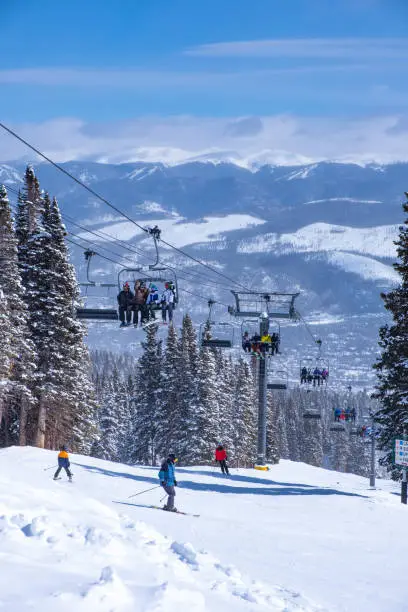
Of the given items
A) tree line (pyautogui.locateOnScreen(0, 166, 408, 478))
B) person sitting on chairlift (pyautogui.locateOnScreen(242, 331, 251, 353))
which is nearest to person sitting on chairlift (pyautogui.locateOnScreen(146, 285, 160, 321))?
tree line (pyautogui.locateOnScreen(0, 166, 408, 478))

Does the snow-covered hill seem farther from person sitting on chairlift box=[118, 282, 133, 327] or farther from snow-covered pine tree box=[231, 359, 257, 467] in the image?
snow-covered pine tree box=[231, 359, 257, 467]

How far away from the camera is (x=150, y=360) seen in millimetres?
76062

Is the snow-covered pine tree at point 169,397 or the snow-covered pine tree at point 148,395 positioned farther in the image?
the snow-covered pine tree at point 148,395

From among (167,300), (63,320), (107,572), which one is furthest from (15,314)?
(107,572)

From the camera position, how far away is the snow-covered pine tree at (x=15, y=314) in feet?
133

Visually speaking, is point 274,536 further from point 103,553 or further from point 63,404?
point 63,404

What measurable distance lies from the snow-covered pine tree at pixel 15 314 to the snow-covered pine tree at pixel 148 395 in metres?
31.5

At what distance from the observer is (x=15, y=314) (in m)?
40.9

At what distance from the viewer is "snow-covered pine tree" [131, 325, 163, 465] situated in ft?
245

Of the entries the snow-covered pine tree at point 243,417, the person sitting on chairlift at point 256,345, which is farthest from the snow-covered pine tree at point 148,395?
the person sitting on chairlift at point 256,345

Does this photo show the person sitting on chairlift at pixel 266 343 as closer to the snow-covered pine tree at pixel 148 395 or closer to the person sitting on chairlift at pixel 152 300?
the person sitting on chairlift at pixel 152 300

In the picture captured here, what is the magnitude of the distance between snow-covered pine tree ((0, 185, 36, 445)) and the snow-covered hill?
32.9 feet

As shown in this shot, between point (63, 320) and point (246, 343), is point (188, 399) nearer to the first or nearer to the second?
point (246, 343)

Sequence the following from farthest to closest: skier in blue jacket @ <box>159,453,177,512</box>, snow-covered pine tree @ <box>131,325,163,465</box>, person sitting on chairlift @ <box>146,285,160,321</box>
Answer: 1. snow-covered pine tree @ <box>131,325,163,465</box>
2. person sitting on chairlift @ <box>146,285,160,321</box>
3. skier in blue jacket @ <box>159,453,177,512</box>
